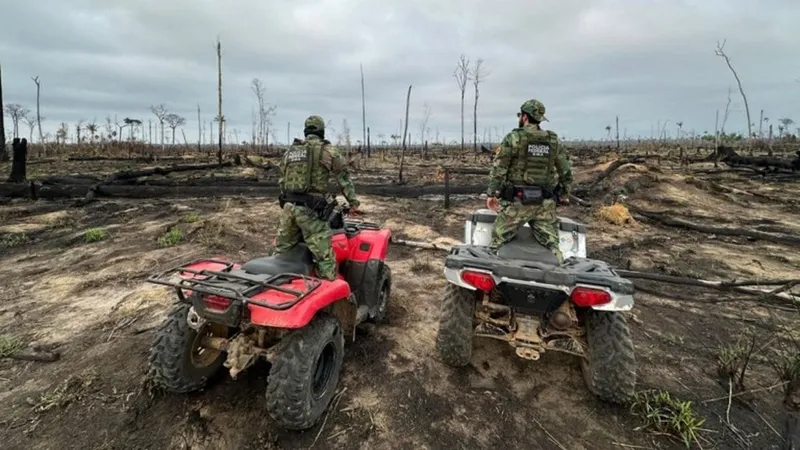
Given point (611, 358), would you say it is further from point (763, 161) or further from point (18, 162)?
point (763, 161)

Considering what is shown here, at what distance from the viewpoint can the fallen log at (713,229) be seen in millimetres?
7205

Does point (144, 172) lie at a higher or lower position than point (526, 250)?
higher

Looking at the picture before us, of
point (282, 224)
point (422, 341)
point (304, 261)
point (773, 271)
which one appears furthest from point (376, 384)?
point (773, 271)

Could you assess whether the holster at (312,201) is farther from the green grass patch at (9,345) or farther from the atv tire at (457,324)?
the green grass patch at (9,345)

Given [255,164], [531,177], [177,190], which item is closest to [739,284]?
[531,177]

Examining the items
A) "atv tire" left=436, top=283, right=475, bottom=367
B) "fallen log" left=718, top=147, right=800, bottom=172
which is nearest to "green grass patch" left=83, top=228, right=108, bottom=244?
"atv tire" left=436, top=283, right=475, bottom=367

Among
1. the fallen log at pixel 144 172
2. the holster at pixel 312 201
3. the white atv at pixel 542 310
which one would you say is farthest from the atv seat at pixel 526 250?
the fallen log at pixel 144 172

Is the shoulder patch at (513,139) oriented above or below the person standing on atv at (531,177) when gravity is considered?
above

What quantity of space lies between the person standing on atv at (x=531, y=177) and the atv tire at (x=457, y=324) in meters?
0.66

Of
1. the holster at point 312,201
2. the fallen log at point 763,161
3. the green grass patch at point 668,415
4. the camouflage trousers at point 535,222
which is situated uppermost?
the fallen log at point 763,161

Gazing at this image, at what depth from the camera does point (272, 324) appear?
2.07 meters

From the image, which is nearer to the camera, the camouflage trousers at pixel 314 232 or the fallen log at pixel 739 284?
the camouflage trousers at pixel 314 232

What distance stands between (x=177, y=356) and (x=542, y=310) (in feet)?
7.53

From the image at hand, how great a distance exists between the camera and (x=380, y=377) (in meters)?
2.95
